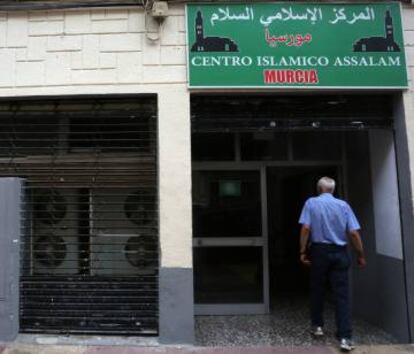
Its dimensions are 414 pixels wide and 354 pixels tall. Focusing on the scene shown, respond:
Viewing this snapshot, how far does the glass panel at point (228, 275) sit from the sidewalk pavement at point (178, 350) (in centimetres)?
162

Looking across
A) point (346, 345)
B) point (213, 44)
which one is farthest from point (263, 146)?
point (346, 345)

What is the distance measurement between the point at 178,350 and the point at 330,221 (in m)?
2.12

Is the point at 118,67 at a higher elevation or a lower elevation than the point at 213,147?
higher

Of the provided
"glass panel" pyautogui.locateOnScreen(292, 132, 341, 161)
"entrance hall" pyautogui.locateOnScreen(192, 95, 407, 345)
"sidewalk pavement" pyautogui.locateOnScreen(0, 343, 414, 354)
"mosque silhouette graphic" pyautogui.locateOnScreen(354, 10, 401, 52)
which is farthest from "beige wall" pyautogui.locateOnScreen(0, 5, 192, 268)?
"glass panel" pyautogui.locateOnScreen(292, 132, 341, 161)

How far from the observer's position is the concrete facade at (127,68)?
5.55m

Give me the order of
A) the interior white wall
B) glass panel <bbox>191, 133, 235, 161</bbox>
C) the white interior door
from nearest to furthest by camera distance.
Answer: the interior white wall, the white interior door, glass panel <bbox>191, 133, 235, 161</bbox>

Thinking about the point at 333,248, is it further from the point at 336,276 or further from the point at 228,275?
the point at 228,275

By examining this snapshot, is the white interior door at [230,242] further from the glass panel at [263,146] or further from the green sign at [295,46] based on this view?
Result: the green sign at [295,46]

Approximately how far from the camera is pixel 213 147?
23.2ft

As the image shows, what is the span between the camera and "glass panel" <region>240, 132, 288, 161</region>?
7094 millimetres

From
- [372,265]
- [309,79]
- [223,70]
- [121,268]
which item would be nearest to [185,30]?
[223,70]

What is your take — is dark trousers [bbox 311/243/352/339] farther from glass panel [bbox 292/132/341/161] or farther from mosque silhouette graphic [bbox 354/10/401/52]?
mosque silhouette graphic [bbox 354/10/401/52]

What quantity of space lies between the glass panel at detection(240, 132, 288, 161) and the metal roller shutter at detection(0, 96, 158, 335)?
1707 millimetres

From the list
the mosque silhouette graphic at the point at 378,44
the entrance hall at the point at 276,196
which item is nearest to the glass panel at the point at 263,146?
the entrance hall at the point at 276,196
